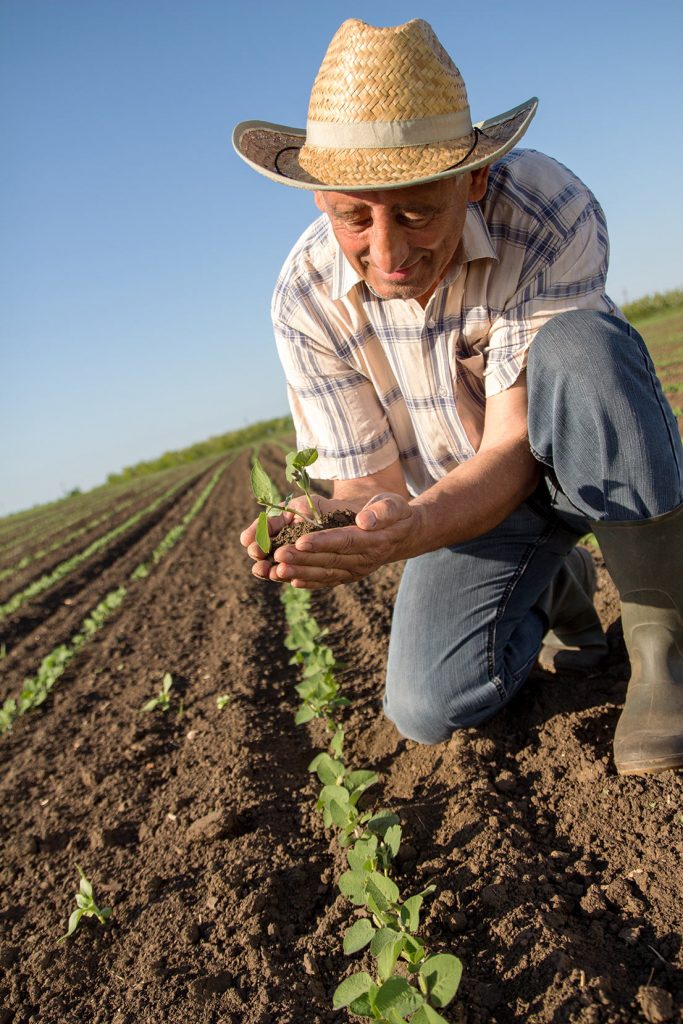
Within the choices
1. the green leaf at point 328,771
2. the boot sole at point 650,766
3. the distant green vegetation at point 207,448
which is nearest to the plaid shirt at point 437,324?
the green leaf at point 328,771

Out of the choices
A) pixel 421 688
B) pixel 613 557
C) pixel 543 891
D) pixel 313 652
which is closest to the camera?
pixel 543 891

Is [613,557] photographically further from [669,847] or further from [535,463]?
[669,847]

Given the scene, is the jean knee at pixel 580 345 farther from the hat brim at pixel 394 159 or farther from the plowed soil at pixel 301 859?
the plowed soil at pixel 301 859

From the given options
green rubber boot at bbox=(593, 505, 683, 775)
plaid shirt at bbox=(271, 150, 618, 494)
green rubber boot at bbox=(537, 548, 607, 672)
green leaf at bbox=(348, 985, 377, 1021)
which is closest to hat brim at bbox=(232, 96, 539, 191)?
plaid shirt at bbox=(271, 150, 618, 494)

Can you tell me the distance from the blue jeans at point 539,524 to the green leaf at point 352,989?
1.00 metres

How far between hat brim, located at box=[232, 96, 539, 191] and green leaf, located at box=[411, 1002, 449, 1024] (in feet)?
5.28

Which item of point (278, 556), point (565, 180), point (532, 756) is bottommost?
point (532, 756)

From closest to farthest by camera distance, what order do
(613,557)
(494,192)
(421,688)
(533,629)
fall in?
(613,557) < (494,192) < (421,688) < (533,629)

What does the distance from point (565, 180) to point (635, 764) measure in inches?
62.3

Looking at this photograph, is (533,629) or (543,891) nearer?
(543,891)

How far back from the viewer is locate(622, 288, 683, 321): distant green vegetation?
98.9 ft

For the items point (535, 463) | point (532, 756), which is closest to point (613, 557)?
point (535, 463)

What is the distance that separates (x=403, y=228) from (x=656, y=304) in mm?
32135

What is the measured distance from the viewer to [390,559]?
6.22 feet
